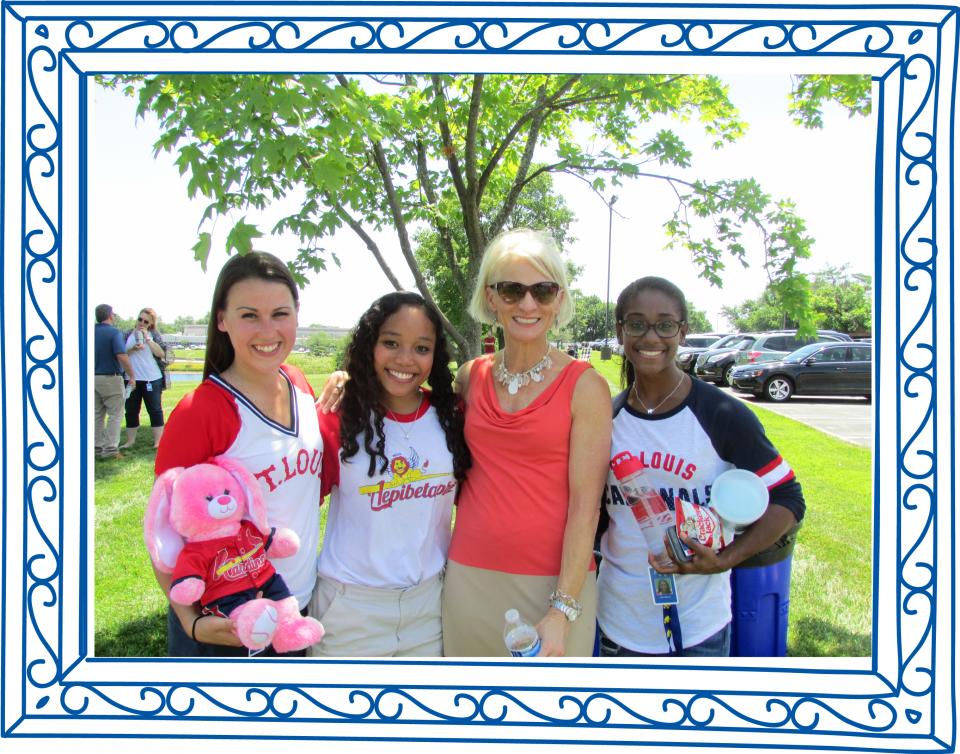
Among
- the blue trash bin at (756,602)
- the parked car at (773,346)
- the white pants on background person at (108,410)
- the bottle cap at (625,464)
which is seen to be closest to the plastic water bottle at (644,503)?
the bottle cap at (625,464)

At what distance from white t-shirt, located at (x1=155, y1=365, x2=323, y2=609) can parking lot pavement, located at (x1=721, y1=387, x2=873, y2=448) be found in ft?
29.7

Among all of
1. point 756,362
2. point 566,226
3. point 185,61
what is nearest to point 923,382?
point 185,61

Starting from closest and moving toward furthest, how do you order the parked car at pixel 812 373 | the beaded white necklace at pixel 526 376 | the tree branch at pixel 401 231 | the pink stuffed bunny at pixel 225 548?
the pink stuffed bunny at pixel 225 548
the beaded white necklace at pixel 526 376
the tree branch at pixel 401 231
the parked car at pixel 812 373

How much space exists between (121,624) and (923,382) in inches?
183

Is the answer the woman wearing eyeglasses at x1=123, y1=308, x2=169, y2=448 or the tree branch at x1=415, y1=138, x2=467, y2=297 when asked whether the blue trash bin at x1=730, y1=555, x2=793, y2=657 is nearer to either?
the tree branch at x1=415, y1=138, x2=467, y2=297

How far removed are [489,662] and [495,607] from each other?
0.23 metres

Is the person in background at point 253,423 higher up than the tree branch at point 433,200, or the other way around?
the tree branch at point 433,200

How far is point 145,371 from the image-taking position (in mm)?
8266

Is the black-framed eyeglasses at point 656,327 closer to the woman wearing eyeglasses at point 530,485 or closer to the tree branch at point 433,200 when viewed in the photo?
the woman wearing eyeglasses at point 530,485

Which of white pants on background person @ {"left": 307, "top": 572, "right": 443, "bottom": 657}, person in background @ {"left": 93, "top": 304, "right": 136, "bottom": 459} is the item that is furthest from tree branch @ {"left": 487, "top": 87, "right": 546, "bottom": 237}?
person in background @ {"left": 93, "top": 304, "right": 136, "bottom": 459}

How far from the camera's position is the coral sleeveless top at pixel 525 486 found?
7.25ft

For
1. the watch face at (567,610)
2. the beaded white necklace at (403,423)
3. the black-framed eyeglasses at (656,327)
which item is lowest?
the watch face at (567,610)

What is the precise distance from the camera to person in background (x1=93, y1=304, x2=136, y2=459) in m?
7.67

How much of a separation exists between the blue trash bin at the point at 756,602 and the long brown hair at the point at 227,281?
Answer: 7.43 feet
